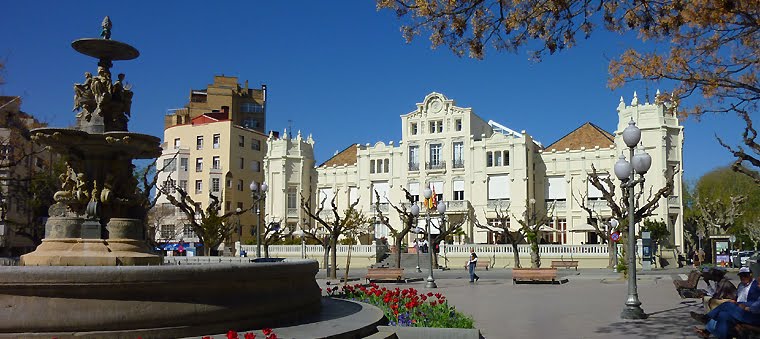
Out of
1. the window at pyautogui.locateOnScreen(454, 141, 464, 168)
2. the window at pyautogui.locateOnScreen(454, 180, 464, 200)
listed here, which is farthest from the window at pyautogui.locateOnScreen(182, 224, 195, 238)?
the window at pyautogui.locateOnScreen(454, 141, 464, 168)

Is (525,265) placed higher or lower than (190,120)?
lower

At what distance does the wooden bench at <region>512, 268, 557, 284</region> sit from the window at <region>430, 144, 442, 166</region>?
35092mm

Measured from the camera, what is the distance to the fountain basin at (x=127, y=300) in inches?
272

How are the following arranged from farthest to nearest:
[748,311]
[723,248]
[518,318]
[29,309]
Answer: [723,248]
[518,318]
[748,311]
[29,309]

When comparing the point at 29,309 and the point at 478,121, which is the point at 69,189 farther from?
the point at 478,121

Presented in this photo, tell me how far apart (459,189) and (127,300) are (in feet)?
182

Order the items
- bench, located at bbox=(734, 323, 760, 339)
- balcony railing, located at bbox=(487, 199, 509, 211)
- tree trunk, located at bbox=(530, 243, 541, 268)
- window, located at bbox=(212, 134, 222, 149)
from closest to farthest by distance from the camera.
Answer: bench, located at bbox=(734, 323, 760, 339) → tree trunk, located at bbox=(530, 243, 541, 268) → balcony railing, located at bbox=(487, 199, 509, 211) → window, located at bbox=(212, 134, 222, 149)

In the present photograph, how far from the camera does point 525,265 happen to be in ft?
154

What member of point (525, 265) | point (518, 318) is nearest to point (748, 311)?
point (518, 318)

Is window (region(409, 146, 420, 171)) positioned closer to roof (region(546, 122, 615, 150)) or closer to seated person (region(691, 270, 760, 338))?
roof (region(546, 122, 615, 150))

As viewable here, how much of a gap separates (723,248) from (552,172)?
17.6m

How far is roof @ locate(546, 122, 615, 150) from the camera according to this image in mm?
60094

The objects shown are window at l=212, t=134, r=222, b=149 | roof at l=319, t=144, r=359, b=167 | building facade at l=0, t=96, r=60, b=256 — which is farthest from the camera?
roof at l=319, t=144, r=359, b=167

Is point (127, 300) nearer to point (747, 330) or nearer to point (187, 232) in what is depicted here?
point (747, 330)
